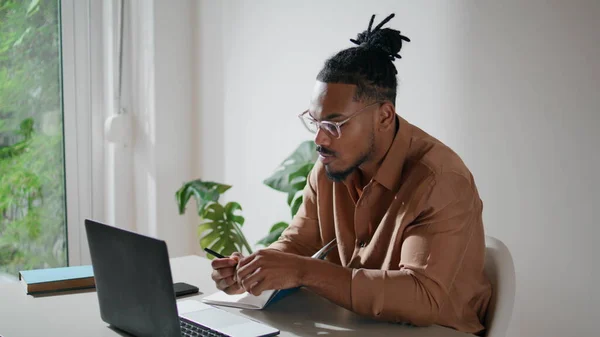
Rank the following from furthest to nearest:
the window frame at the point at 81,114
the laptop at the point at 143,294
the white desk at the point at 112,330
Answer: the window frame at the point at 81,114 → the white desk at the point at 112,330 → the laptop at the point at 143,294

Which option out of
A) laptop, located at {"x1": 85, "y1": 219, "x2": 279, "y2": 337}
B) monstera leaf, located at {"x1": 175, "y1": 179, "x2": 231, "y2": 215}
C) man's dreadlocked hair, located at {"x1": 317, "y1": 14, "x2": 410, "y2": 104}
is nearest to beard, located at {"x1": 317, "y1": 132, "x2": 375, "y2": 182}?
man's dreadlocked hair, located at {"x1": 317, "y1": 14, "x2": 410, "y2": 104}

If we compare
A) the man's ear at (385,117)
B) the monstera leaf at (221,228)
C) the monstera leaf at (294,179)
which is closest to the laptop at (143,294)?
the man's ear at (385,117)

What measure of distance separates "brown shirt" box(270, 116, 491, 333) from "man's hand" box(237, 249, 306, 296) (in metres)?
0.12

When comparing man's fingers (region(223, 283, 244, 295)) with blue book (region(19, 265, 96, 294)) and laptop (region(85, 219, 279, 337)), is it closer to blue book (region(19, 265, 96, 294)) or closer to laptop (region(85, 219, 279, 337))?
laptop (region(85, 219, 279, 337))

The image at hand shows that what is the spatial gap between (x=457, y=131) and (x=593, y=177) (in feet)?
1.61

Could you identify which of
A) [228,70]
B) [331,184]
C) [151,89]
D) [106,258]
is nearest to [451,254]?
[331,184]

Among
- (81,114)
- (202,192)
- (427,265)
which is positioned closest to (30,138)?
(81,114)

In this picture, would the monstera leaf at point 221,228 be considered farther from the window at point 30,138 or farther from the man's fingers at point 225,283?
the man's fingers at point 225,283

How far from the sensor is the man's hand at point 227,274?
1.57 metres

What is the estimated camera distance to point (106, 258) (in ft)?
4.63

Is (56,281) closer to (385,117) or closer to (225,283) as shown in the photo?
(225,283)

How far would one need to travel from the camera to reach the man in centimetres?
144

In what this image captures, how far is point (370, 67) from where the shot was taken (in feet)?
5.55

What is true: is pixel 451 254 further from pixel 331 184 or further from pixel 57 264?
pixel 57 264
